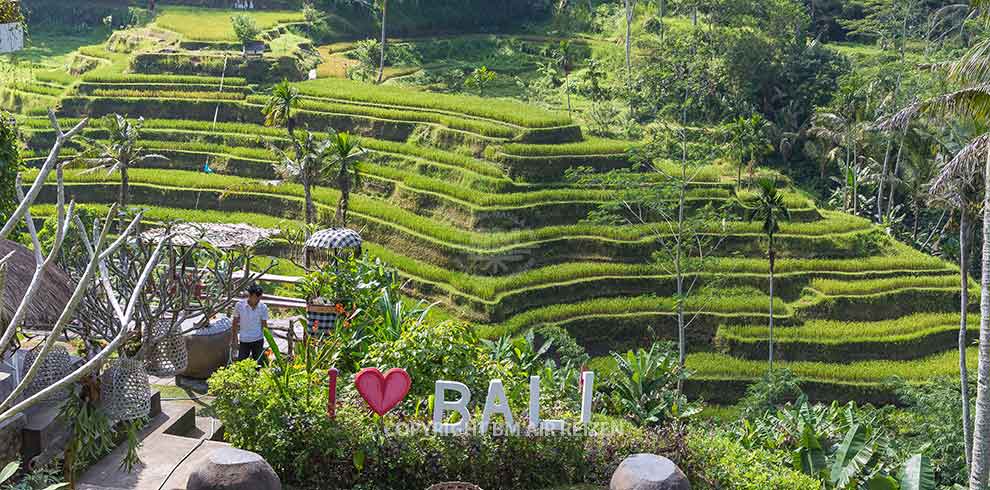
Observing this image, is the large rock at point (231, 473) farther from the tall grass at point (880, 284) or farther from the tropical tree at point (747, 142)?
the tropical tree at point (747, 142)

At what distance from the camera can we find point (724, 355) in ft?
113

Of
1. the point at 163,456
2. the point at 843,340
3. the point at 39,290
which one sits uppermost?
the point at 39,290

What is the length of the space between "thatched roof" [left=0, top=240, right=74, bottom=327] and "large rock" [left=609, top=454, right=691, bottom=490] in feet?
21.8

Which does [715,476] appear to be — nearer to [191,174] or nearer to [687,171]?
[687,171]

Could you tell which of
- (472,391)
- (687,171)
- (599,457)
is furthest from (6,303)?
(687,171)

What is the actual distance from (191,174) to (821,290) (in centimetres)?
2178

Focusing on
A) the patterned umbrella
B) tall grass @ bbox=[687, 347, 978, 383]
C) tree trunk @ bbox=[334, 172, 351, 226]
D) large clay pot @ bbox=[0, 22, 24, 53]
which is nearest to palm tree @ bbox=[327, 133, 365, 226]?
tree trunk @ bbox=[334, 172, 351, 226]

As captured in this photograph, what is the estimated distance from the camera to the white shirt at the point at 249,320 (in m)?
14.9

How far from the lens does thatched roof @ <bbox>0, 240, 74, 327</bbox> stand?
1281cm

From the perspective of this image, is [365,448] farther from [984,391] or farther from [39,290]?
[984,391]

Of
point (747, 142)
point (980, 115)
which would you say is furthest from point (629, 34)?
point (980, 115)

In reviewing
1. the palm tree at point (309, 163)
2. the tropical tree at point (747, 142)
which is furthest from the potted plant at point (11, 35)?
the tropical tree at point (747, 142)

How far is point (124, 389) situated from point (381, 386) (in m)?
2.60

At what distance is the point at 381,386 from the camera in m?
12.0
